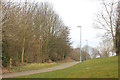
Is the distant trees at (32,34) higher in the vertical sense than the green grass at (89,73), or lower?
higher

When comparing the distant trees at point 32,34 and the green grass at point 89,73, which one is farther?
the distant trees at point 32,34

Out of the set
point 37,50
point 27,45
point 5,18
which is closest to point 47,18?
point 37,50

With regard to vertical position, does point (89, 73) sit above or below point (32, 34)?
below

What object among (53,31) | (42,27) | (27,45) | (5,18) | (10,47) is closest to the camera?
(5,18)

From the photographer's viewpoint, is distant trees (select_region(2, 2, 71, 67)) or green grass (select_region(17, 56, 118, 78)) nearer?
green grass (select_region(17, 56, 118, 78))

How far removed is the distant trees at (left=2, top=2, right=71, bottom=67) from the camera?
693 inches

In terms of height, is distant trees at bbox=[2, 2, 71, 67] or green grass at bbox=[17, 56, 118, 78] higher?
distant trees at bbox=[2, 2, 71, 67]

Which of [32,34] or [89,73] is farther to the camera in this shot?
[32,34]

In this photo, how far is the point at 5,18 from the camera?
1585cm

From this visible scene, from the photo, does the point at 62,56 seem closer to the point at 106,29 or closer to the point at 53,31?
the point at 53,31

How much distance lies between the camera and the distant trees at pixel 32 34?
17.6 m

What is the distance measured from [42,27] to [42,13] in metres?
3.68

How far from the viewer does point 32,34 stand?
29406mm

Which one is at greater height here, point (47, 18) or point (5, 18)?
point (47, 18)
